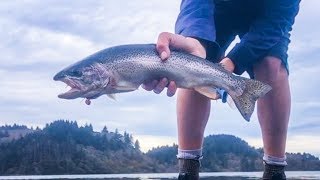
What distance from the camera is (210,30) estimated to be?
6.31 meters

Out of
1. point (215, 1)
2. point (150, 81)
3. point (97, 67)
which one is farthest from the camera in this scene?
point (215, 1)

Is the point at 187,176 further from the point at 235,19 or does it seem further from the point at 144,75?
the point at 235,19

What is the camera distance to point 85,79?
513 centimetres

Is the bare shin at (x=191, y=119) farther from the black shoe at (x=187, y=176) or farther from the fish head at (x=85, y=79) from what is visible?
the fish head at (x=85, y=79)

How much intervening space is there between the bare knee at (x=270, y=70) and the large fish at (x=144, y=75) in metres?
0.50

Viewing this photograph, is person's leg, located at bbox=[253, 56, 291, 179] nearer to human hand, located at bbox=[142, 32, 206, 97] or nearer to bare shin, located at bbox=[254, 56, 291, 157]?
bare shin, located at bbox=[254, 56, 291, 157]

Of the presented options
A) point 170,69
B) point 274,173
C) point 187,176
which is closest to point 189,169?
point 187,176

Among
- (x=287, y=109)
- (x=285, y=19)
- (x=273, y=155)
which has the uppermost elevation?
(x=285, y=19)

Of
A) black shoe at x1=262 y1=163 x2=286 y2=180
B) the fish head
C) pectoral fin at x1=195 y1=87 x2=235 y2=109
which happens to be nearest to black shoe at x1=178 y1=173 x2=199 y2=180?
black shoe at x1=262 y1=163 x2=286 y2=180

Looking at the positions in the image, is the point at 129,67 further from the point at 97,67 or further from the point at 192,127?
the point at 192,127

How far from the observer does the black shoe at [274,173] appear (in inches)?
244

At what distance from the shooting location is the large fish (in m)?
5.14

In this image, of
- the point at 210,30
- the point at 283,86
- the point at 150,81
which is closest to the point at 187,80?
the point at 150,81

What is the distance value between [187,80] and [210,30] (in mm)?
823
